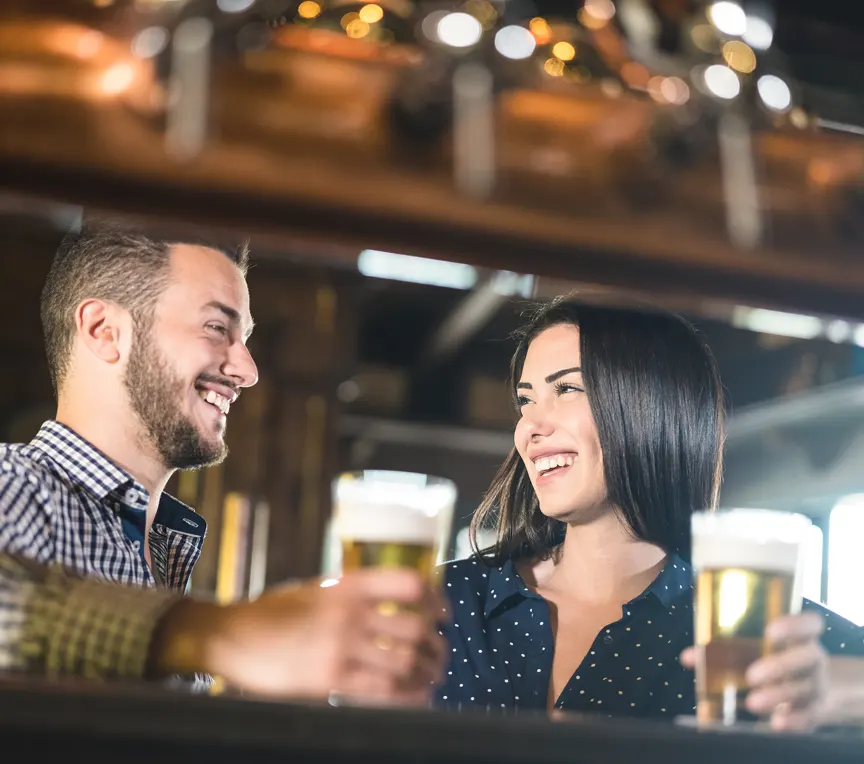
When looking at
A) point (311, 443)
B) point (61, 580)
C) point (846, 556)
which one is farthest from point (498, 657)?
point (846, 556)

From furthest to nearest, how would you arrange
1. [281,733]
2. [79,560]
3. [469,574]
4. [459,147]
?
[469,574], [79,560], [459,147], [281,733]

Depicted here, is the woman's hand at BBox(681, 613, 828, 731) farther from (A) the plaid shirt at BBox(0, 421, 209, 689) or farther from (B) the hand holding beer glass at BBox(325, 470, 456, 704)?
(A) the plaid shirt at BBox(0, 421, 209, 689)

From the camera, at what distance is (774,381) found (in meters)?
5.81

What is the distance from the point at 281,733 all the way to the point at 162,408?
784 mm

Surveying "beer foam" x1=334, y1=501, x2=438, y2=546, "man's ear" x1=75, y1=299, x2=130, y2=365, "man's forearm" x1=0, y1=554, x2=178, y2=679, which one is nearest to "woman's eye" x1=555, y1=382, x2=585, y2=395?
"man's ear" x1=75, y1=299, x2=130, y2=365

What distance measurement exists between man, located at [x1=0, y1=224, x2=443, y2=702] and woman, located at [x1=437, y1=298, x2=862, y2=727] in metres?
0.51

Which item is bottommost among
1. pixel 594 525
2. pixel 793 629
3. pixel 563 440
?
pixel 793 629

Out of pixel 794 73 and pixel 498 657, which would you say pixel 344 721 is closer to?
pixel 498 657

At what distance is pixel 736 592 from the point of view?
1041 mm

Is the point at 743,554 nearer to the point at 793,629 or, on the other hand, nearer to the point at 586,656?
the point at 793,629

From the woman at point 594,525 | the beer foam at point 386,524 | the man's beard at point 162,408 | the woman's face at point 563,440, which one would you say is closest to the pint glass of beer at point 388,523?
the beer foam at point 386,524

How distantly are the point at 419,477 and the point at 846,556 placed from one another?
4.70 meters

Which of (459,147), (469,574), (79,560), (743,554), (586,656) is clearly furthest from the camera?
(469,574)

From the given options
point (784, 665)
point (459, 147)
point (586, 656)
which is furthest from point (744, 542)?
point (586, 656)
